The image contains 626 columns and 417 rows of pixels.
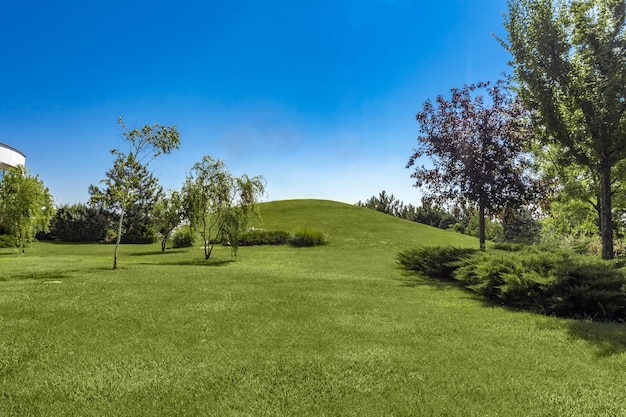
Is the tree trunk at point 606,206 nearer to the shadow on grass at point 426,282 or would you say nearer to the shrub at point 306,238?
the shadow on grass at point 426,282

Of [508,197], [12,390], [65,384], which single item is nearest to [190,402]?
[65,384]

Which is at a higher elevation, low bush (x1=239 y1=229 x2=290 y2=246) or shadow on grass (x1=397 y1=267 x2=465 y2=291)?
low bush (x1=239 y1=229 x2=290 y2=246)

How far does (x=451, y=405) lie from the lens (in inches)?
158

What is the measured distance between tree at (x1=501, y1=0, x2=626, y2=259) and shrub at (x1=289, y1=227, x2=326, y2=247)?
19.6m

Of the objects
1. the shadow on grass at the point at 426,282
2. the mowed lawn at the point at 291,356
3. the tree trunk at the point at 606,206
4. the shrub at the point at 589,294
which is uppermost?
the tree trunk at the point at 606,206

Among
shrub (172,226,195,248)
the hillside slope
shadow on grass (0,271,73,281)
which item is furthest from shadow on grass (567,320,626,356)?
shrub (172,226,195,248)

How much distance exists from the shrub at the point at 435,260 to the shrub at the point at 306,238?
1314 cm

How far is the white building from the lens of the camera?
47.4 meters

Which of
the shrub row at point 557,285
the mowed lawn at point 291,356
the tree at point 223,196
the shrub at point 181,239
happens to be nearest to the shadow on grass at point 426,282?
the shrub row at point 557,285

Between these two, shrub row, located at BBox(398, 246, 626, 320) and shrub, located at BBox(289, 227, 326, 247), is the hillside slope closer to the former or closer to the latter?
shrub, located at BBox(289, 227, 326, 247)

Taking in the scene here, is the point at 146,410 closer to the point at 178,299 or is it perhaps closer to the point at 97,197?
the point at 178,299

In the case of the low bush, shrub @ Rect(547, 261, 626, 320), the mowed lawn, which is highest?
the low bush

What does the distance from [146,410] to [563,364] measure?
563 cm

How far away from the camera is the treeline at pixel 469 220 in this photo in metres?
19.0
